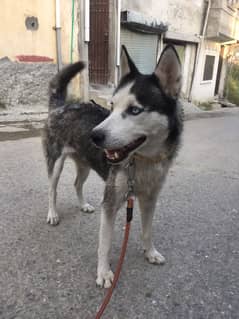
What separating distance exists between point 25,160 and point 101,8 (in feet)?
20.1

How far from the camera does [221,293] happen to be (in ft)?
6.31

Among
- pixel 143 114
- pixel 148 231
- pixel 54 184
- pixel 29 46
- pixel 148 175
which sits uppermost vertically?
pixel 29 46

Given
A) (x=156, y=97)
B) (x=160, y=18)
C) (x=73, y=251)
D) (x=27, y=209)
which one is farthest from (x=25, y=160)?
(x=160, y=18)

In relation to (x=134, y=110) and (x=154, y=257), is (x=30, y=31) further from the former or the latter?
(x=154, y=257)

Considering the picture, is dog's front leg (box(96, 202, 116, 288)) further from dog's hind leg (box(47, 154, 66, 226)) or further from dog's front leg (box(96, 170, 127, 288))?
dog's hind leg (box(47, 154, 66, 226))

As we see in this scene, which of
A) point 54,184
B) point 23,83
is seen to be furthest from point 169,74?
point 23,83

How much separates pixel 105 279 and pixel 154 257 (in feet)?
1.47

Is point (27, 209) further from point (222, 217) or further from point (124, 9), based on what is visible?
point (124, 9)

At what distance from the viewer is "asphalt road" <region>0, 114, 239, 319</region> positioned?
5.83ft

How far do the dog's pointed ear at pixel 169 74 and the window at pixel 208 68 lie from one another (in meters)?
13.8

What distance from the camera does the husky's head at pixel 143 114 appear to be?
61.6 inches

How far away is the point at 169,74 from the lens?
1.67 meters

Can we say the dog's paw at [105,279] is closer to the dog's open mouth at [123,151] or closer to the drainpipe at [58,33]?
the dog's open mouth at [123,151]

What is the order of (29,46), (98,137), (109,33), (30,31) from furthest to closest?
(109,33)
(29,46)
(30,31)
(98,137)
